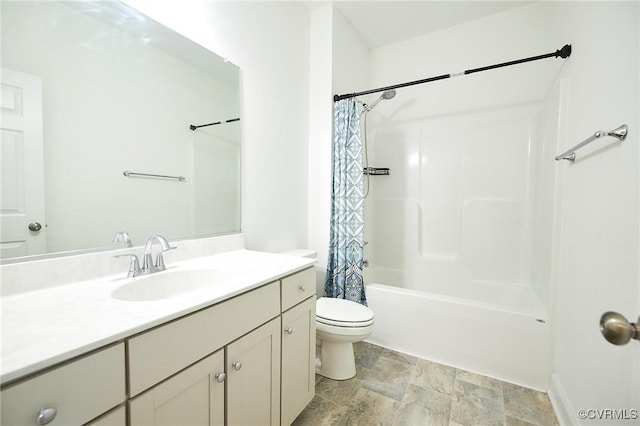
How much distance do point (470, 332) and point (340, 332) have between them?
2.98 feet

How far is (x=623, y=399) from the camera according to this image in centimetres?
84

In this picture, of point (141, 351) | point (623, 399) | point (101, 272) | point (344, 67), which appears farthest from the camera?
point (344, 67)

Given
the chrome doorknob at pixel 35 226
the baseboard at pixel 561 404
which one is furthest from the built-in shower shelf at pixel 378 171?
the chrome doorknob at pixel 35 226

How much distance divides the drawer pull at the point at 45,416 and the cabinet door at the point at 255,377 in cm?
42

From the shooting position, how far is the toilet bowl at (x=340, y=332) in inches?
60.8

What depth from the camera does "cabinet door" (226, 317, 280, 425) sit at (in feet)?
2.90

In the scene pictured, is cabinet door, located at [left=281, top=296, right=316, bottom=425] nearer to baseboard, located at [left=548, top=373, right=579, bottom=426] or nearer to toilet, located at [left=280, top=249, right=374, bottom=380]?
toilet, located at [left=280, top=249, right=374, bottom=380]

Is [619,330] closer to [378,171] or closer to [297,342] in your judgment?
[297,342]

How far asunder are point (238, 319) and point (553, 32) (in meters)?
2.74

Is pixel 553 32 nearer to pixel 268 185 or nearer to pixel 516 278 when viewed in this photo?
pixel 516 278

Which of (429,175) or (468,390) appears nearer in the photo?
(468,390)

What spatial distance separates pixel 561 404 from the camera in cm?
138

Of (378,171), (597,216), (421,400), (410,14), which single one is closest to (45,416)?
(421,400)

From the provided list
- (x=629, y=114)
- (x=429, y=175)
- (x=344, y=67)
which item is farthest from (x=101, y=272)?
(x=429, y=175)
